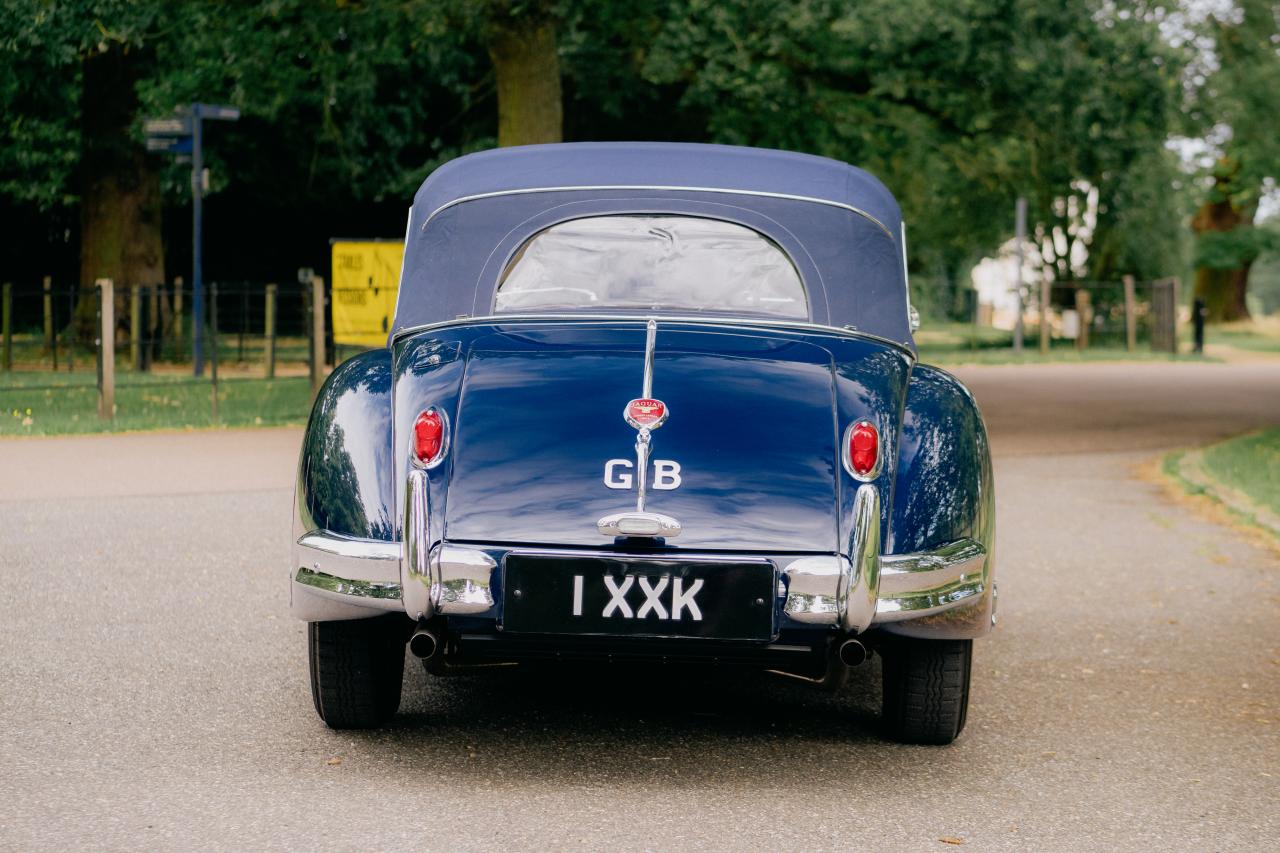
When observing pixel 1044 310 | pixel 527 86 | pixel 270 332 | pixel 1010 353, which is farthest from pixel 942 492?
pixel 1044 310

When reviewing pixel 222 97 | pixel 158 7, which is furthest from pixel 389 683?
pixel 222 97

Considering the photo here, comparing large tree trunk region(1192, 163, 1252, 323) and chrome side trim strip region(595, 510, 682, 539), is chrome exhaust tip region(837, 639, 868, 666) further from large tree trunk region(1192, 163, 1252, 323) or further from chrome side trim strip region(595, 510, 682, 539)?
large tree trunk region(1192, 163, 1252, 323)

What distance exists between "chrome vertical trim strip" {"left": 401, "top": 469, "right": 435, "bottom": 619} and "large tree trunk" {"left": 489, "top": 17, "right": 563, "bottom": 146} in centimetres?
1353

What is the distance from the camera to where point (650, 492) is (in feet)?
14.4

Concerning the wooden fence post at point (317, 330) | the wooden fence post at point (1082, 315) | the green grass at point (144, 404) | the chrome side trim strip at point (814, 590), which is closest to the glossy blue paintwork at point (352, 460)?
the chrome side trim strip at point (814, 590)

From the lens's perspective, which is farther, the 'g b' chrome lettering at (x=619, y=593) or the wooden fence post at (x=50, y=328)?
the wooden fence post at (x=50, y=328)

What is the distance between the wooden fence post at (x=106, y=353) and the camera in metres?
15.1

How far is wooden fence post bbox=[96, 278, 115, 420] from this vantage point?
15.1 m

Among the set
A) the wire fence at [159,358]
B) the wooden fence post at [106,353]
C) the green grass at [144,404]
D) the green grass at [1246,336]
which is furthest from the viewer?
the green grass at [1246,336]

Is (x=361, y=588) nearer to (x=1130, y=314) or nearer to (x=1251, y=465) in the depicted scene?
(x=1251, y=465)

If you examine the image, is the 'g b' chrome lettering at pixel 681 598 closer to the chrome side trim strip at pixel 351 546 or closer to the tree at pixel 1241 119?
the chrome side trim strip at pixel 351 546

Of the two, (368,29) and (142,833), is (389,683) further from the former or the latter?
(368,29)

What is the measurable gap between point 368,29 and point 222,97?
609cm

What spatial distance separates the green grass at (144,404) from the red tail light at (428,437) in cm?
1084
